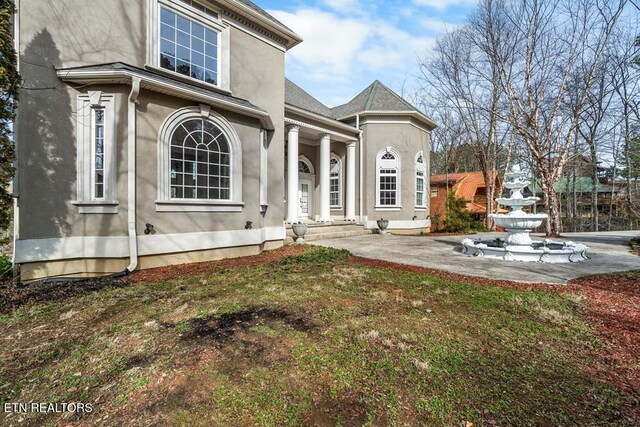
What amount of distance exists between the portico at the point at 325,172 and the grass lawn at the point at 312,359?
9.20 metres

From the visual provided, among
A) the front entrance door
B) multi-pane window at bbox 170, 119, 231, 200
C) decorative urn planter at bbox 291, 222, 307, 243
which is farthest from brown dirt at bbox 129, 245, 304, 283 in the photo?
the front entrance door

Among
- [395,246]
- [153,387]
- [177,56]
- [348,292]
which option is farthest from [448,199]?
[153,387]

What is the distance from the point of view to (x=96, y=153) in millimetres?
5949

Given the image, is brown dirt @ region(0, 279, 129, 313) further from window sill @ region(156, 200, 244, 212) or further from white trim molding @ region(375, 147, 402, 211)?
white trim molding @ region(375, 147, 402, 211)

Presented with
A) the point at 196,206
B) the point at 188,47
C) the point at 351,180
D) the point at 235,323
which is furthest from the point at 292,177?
the point at 235,323

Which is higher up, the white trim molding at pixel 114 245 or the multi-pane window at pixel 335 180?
the multi-pane window at pixel 335 180

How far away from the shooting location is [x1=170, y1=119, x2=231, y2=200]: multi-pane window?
6879 millimetres

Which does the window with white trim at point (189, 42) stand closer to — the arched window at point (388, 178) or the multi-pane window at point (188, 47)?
the multi-pane window at point (188, 47)

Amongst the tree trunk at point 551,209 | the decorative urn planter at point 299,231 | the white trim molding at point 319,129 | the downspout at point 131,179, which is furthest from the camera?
the tree trunk at point 551,209

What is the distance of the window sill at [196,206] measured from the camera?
654cm

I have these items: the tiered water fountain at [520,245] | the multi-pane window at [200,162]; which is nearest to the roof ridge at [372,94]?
the tiered water fountain at [520,245]

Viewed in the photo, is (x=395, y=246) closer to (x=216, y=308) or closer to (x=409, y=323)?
(x=409, y=323)

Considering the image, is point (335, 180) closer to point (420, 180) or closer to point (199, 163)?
point (420, 180)

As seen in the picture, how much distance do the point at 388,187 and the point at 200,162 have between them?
32.5 ft
